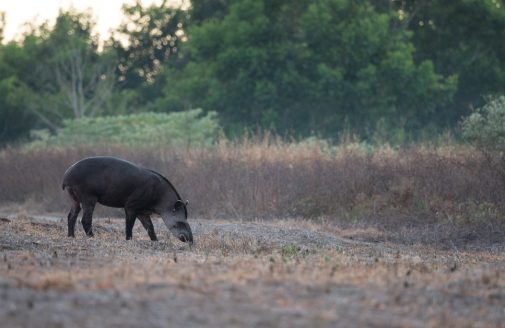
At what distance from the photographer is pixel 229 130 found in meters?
47.1

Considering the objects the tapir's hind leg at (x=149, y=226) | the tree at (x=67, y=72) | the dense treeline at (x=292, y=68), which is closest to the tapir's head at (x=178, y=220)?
the tapir's hind leg at (x=149, y=226)

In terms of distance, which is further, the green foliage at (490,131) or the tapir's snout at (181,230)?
the green foliage at (490,131)

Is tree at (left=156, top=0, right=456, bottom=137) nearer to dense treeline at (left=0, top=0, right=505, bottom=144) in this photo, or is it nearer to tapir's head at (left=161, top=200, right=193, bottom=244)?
dense treeline at (left=0, top=0, right=505, bottom=144)

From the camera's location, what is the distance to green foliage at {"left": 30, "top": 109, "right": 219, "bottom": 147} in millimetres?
40219

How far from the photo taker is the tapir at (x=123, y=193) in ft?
52.9

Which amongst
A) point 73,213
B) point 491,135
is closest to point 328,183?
point 491,135

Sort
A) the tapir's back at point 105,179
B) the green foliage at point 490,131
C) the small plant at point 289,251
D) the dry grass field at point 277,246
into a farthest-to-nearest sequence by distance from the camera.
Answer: the green foliage at point 490,131 → the tapir's back at point 105,179 → the small plant at point 289,251 → the dry grass field at point 277,246

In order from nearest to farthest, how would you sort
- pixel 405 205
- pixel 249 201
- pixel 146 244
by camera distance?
pixel 146 244
pixel 405 205
pixel 249 201

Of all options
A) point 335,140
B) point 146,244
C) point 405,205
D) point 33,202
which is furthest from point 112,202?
point 335,140

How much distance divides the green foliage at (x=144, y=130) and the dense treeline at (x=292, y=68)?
3112mm

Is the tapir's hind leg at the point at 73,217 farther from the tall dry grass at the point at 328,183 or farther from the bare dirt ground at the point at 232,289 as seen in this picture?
the tall dry grass at the point at 328,183

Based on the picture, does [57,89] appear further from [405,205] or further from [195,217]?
[405,205]

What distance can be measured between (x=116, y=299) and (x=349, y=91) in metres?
37.8

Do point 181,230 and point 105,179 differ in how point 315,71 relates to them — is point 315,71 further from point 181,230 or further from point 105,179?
point 105,179
